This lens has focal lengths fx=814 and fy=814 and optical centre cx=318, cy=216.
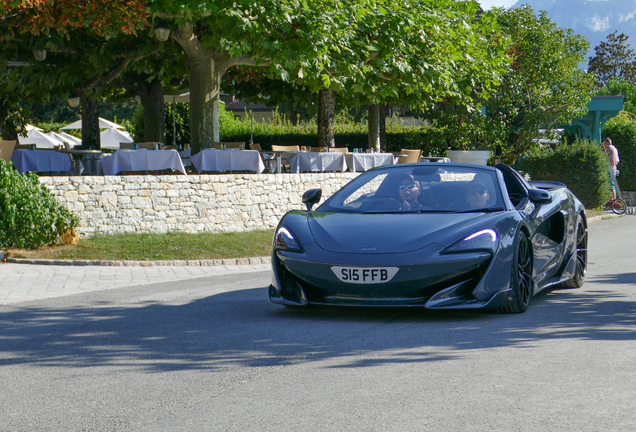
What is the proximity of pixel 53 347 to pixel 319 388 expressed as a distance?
2.46m

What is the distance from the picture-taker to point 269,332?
662 centimetres

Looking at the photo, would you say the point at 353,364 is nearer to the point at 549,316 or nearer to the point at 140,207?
the point at 549,316

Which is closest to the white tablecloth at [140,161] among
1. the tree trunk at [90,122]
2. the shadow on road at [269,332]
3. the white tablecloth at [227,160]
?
the white tablecloth at [227,160]

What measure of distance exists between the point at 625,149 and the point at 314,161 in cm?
1513

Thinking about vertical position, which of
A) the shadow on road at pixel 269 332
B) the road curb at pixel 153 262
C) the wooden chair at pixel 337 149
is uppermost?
the wooden chair at pixel 337 149

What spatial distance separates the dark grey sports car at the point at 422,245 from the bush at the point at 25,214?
→ 688cm

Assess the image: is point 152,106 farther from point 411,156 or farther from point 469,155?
point 469,155

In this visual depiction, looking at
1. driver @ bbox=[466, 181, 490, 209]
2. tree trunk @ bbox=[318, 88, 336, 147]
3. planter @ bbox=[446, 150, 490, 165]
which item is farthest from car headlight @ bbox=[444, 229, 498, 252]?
planter @ bbox=[446, 150, 490, 165]

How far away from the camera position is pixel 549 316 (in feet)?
23.9

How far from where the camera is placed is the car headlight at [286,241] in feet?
23.3

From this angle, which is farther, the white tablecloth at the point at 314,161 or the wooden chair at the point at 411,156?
the wooden chair at the point at 411,156

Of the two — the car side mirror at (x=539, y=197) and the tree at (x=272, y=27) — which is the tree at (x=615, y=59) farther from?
the car side mirror at (x=539, y=197)

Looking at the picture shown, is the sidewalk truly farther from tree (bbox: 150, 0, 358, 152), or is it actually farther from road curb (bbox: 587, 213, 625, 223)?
road curb (bbox: 587, 213, 625, 223)

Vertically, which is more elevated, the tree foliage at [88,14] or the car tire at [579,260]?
the tree foliage at [88,14]
